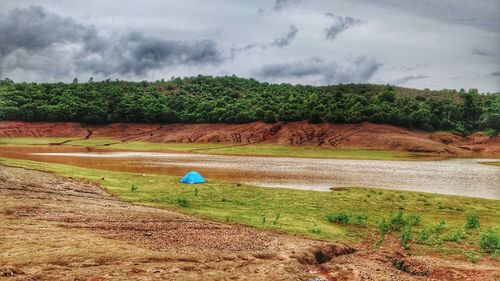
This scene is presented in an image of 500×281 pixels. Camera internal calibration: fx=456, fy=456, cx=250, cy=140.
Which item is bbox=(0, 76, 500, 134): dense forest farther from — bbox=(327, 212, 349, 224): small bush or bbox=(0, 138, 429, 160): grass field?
bbox=(327, 212, 349, 224): small bush

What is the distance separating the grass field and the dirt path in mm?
58499

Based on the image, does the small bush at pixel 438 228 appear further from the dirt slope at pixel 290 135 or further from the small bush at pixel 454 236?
the dirt slope at pixel 290 135

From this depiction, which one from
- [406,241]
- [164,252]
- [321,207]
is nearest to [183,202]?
[321,207]

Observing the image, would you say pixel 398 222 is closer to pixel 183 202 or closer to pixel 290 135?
pixel 183 202

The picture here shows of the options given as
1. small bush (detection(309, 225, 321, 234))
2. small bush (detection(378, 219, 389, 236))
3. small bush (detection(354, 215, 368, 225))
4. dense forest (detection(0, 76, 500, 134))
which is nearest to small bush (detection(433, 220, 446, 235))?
small bush (detection(378, 219, 389, 236))

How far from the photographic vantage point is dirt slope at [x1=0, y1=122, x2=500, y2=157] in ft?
287

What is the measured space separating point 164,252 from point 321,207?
14108 mm

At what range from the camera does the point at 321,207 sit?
2514 centimetres

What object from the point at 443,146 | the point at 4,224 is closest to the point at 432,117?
the point at 443,146

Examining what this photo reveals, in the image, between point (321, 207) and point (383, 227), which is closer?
point (383, 227)

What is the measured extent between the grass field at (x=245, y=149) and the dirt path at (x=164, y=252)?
192ft

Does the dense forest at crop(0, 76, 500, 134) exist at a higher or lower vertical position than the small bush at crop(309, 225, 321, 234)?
higher

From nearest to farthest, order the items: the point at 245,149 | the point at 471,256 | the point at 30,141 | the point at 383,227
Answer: the point at 471,256, the point at 383,227, the point at 245,149, the point at 30,141

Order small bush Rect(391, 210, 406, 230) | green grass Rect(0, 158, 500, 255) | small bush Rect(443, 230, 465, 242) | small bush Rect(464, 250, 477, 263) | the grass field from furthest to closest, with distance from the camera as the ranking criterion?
the grass field
small bush Rect(391, 210, 406, 230)
green grass Rect(0, 158, 500, 255)
small bush Rect(443, 230, 465, 242)
small bush Rect(464, 250, 477, 263)
